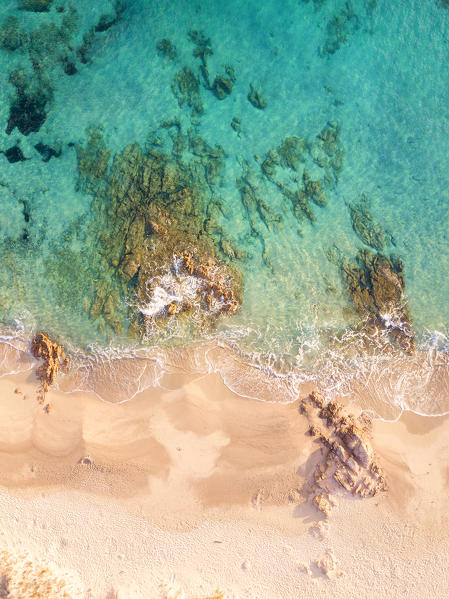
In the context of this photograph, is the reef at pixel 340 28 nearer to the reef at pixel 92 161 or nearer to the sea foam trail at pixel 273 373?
the reef at pixel 92 161

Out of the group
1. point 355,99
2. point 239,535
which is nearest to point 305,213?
point 355,99

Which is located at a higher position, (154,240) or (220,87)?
(220,87)

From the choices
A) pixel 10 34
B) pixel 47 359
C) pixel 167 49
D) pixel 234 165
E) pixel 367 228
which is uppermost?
pixel 167 49

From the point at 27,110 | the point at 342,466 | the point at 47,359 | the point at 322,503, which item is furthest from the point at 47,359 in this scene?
the point at 342,466

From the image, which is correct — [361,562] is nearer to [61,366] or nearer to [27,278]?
[61,366]

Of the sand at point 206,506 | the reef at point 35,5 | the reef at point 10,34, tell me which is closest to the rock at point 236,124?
the reef at point 35,5

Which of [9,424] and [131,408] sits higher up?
[131,408]

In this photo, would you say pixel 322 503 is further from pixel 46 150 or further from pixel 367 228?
pixel 46 150
